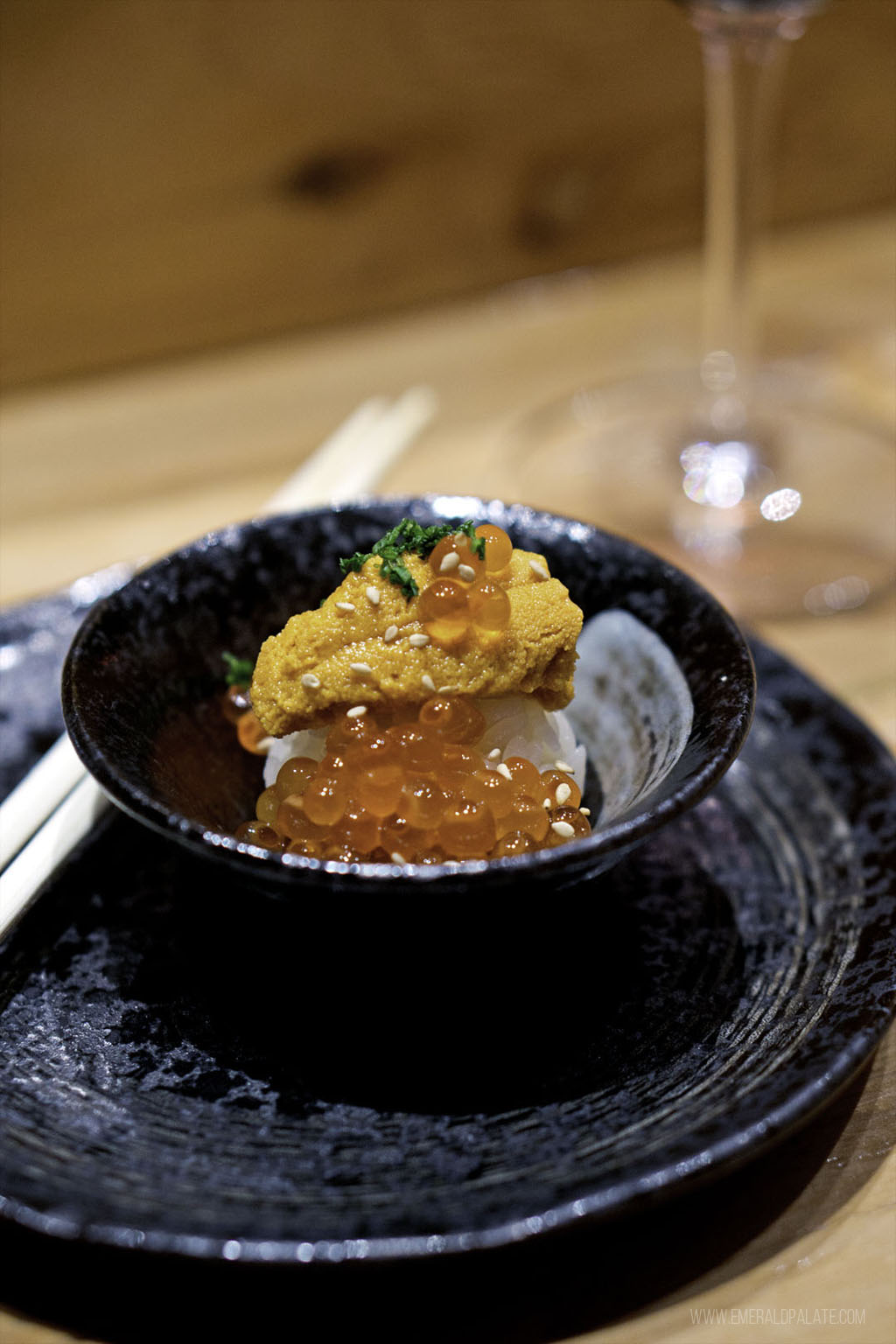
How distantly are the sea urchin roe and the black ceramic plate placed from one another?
0.07 m

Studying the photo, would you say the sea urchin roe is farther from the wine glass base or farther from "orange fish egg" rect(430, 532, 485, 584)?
the wine glass base

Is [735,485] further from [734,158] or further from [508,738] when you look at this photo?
[508,738]

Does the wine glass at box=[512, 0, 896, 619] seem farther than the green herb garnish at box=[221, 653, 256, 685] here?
Result: Yes

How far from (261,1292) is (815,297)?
227cm

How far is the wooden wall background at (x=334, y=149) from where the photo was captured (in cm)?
212

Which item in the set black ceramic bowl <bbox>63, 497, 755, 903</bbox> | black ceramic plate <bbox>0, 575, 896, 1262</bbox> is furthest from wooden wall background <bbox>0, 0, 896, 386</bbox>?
black ceramic plate <bbox>0, 575, 896, 1262</bbox>

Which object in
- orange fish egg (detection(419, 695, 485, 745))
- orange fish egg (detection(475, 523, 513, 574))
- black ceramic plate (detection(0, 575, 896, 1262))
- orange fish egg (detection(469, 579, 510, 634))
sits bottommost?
black ceramic plate (detection(0, 575, 896, 1262))

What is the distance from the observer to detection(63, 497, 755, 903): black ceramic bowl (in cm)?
89

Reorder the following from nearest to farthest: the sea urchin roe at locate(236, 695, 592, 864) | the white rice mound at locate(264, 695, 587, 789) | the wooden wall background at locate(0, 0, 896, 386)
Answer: the sea urchin roe at locate(236, 695, 592, 864) < the white rice mound at locate(264, 695, 587, 789) < the wooden wall background at locate(0, 0, 896, 386)

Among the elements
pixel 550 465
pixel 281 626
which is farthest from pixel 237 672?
pixel 550 465

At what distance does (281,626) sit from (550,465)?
1.01m

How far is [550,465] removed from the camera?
2143 mm

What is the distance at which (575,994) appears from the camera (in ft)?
3.36

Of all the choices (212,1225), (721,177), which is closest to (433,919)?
(212,1225)
